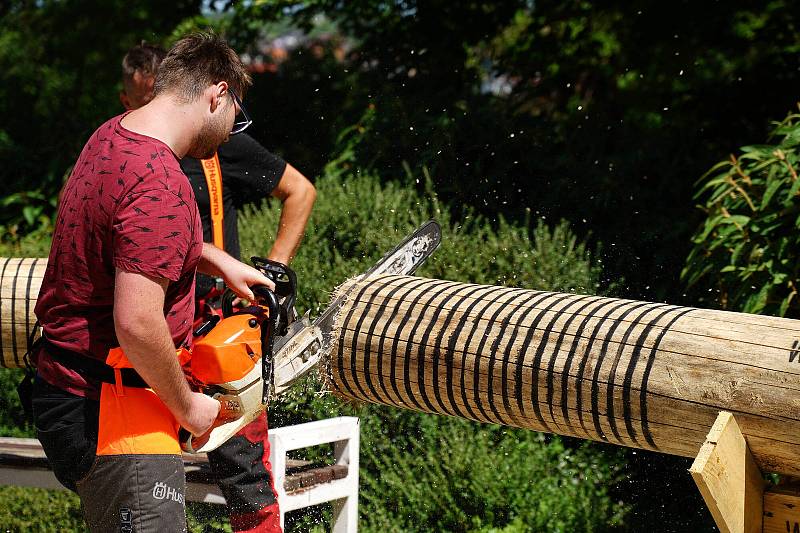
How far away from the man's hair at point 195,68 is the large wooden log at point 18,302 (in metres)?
1.84

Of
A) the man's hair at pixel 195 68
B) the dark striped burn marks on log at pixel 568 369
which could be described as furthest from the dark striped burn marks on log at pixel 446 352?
the man's hair at pixel 195 68

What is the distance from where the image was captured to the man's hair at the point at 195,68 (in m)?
2.35

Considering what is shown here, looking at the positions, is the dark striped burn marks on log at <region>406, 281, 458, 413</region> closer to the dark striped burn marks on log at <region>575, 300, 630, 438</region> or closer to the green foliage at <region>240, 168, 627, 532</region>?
the dark striped burn marks on log at <region>575, 300, 630, 438</region>

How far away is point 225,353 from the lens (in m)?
2.48

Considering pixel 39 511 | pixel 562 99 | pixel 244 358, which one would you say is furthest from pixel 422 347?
pixel 562 99

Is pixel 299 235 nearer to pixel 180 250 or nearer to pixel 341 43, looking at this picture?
pixel 180 250

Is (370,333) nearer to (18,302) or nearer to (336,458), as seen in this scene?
(336,458)

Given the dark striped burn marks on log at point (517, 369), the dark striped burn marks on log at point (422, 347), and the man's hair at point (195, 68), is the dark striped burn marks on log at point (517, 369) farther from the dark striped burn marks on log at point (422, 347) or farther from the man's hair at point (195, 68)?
the man's hair at point (195, 68)

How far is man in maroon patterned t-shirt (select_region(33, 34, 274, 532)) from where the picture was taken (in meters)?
2.16

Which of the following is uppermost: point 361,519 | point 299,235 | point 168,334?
point 168,334

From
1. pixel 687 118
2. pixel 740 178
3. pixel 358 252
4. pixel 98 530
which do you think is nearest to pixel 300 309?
pixel 358 252

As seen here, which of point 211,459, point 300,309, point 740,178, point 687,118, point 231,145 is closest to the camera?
point 211,459

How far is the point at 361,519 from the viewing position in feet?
15.5

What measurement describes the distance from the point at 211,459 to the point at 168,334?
1.28 meters
